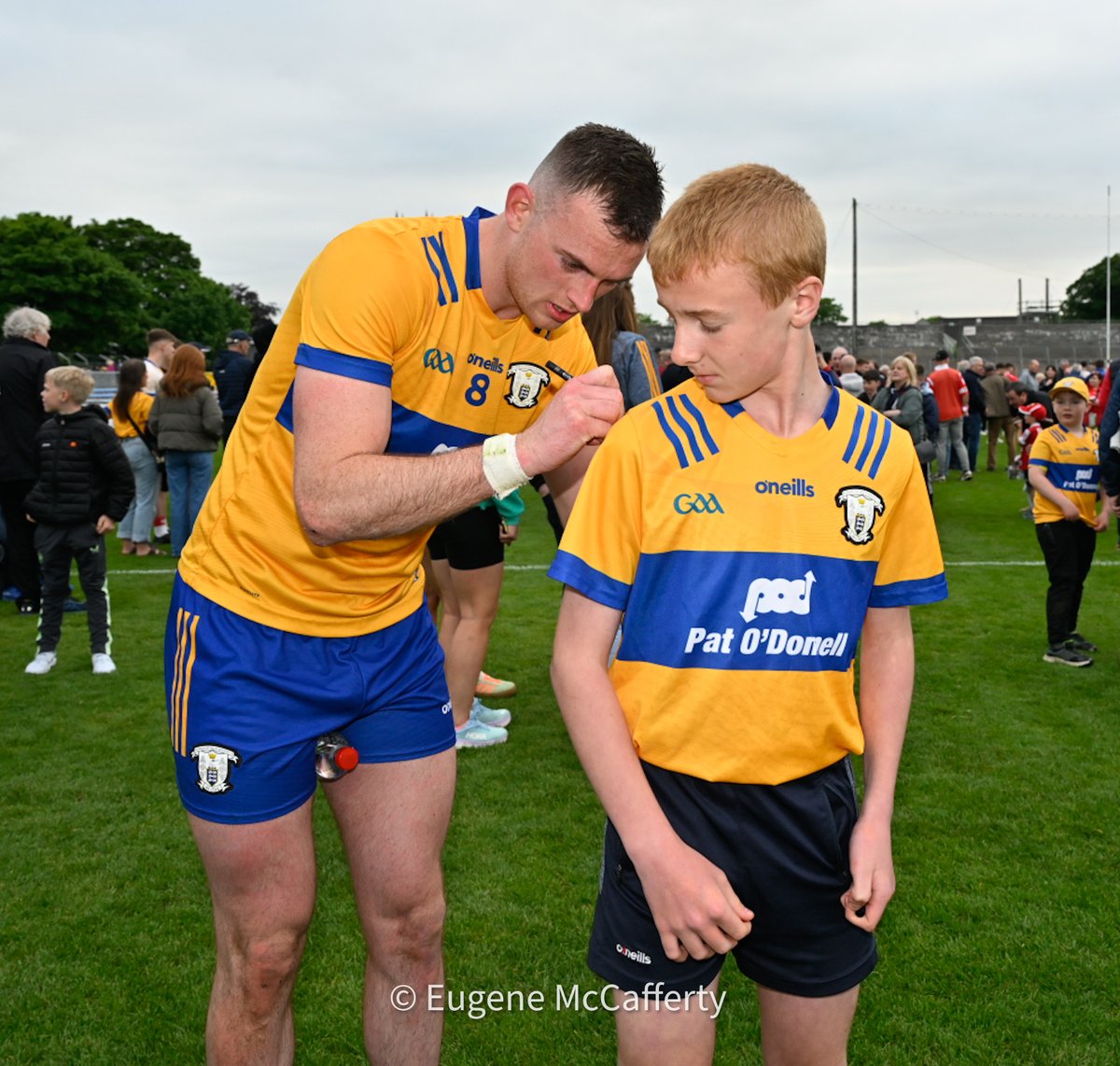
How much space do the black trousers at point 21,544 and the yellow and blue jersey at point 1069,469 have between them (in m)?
8.41

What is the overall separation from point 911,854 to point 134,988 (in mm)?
3146

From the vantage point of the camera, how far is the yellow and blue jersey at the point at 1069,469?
764 cm

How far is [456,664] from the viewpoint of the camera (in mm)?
5656

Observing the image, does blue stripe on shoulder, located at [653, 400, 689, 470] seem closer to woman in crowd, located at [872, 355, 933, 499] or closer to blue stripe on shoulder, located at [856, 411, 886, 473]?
blue stripe on shoulder, located at [856, 411, 886, 473]

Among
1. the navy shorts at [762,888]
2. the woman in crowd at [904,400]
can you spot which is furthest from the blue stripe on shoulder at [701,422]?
the woman in crowd at [904,400]

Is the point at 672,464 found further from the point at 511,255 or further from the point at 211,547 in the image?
the point at 211,547

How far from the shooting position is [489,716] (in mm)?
6418

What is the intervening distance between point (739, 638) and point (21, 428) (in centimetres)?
888

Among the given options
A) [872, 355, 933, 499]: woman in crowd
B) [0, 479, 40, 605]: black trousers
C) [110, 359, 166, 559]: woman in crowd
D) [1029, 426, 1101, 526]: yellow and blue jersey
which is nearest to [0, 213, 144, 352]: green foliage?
[110, 359, 166, 559]: woman in crowd

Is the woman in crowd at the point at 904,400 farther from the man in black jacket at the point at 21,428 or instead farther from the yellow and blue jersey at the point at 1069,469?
the man in black jacket at the point at 21,428

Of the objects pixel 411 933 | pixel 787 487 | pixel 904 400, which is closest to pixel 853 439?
pixel 787 487

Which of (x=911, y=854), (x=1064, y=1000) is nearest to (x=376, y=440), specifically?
(x=1064, y=1000)

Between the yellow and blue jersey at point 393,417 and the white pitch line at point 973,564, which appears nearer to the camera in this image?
the yellow and blue jersey at point 393,417

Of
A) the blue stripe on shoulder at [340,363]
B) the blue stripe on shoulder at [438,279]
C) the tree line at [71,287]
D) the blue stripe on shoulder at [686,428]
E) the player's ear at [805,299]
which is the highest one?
the tree line at [71,287]
